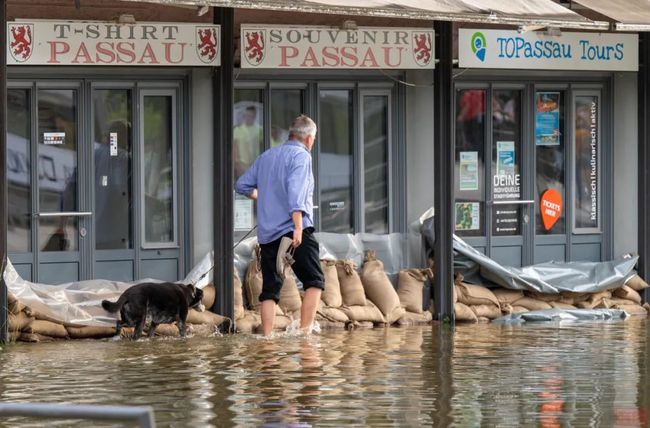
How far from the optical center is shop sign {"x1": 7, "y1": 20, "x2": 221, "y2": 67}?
1231cm

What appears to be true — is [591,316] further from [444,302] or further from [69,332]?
[69,332]

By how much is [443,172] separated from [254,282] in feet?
6.94

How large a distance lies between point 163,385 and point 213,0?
142 inches

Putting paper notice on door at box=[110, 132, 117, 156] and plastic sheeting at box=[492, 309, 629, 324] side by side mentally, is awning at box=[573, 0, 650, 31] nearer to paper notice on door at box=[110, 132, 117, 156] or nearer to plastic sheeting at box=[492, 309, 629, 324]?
plastic sheeting at box=[492, 309, 629, 324]

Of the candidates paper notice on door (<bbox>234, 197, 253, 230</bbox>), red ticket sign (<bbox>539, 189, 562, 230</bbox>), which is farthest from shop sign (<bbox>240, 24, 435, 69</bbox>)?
red ticket sign (<bbox>539, 189, 562, 230</bbox>)

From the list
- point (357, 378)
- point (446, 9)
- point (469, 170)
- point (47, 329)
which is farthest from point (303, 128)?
point (469, 170)

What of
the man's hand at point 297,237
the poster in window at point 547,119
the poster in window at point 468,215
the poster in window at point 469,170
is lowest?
the man's hand at point 297,237

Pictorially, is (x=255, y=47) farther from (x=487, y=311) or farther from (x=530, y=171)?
(x=530, y=171)

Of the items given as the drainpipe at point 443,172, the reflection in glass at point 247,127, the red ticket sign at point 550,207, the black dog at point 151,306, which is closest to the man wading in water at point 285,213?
the black dog at point 151,306

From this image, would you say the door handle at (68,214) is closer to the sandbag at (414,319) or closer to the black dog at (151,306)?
the black dog at (151,306)

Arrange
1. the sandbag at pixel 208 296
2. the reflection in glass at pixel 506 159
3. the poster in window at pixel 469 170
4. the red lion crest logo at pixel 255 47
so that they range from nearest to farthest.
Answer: the sandbag at pixel 208 296 < the red lion crest logo at pixel 255 47 < the poster in window at pixel 469 170 < the reflection in glass at pixel 506 159

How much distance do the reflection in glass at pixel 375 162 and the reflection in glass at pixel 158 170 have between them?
2109mm

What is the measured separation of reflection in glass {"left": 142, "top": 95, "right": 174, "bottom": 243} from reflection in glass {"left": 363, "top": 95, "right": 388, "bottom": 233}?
2.11 m

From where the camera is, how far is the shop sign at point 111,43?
40.4 feet
